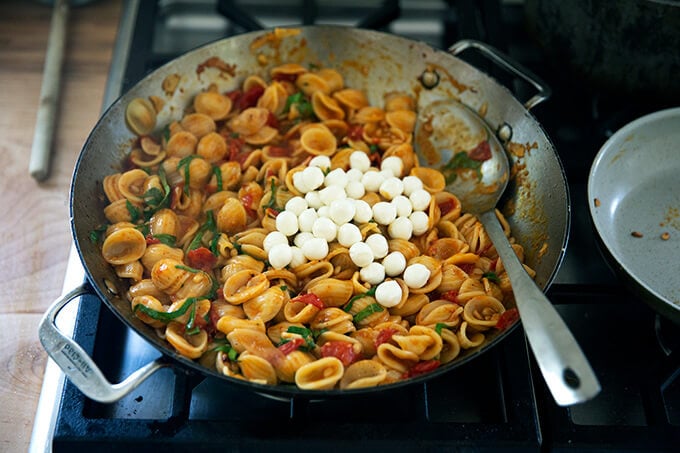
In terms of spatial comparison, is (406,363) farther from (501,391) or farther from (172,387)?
(172,387)

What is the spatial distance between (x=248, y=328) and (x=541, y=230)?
22.2 inches

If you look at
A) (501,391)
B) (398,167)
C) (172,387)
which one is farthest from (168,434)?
(398,167)

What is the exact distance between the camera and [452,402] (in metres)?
1.23

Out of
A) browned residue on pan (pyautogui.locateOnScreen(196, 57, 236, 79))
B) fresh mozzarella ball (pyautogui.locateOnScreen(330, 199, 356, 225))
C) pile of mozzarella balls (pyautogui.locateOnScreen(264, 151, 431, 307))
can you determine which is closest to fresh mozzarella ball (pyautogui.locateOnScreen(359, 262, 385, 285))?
pile of mozzarella balls (pyautogui.locateOnScreen(264, 151, 431, 307))

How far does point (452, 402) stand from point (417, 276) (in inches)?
8.7

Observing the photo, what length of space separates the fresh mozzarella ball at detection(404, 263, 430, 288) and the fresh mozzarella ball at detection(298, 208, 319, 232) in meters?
0.20

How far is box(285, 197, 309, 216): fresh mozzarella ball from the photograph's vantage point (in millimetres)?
1349

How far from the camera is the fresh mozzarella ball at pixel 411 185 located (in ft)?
4.58

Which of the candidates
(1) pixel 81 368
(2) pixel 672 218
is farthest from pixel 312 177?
(2) pixel 672 218

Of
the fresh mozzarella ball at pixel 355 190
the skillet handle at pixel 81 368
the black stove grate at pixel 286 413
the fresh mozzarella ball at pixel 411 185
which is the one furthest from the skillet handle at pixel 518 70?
the skillet handle at pixel 81 368

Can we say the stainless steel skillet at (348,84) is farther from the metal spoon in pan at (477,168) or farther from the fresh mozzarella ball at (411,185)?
the fresh mozzarella ball at (411,185)

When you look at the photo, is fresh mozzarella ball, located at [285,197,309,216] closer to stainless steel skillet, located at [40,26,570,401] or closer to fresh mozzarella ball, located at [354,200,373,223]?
fresh mozzarella ball, located at [354,200,373,223]

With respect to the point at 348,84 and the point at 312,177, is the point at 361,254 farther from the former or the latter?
the point at 348,84

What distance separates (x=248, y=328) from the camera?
1162 millimetres
